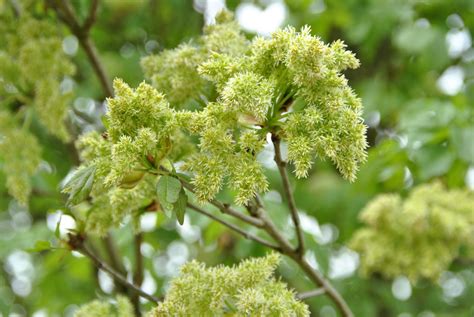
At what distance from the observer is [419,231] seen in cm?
347

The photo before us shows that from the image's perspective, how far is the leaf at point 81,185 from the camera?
68.6 inches

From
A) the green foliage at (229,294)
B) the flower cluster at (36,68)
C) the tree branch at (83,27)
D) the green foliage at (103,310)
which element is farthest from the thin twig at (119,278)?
the tree branch at (83,27)

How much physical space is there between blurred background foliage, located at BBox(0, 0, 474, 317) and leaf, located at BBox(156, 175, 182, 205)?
6.33ft

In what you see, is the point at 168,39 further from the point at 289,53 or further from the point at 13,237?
the point at 289,53

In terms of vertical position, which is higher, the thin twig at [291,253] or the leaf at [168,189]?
the thin twig at [291,253]

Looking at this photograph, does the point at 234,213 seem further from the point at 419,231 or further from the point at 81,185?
→ the point at 419,231

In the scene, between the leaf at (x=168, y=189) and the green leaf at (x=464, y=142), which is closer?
the leaf at (x=168, y=189)

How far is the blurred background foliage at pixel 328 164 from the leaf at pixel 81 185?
1.80 m

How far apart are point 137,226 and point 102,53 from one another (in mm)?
2568

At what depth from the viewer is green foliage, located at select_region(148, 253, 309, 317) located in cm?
166

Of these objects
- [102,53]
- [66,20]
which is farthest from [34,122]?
[66,20]

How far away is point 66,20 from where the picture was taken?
9.25ft

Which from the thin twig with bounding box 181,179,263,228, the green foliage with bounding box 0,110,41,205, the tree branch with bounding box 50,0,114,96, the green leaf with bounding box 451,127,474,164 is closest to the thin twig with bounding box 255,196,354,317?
the thin twig with bounding box 181,179,263,228

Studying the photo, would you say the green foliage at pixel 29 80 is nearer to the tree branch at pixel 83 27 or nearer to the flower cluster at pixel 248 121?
A: the tree branch at pixel 83 27
